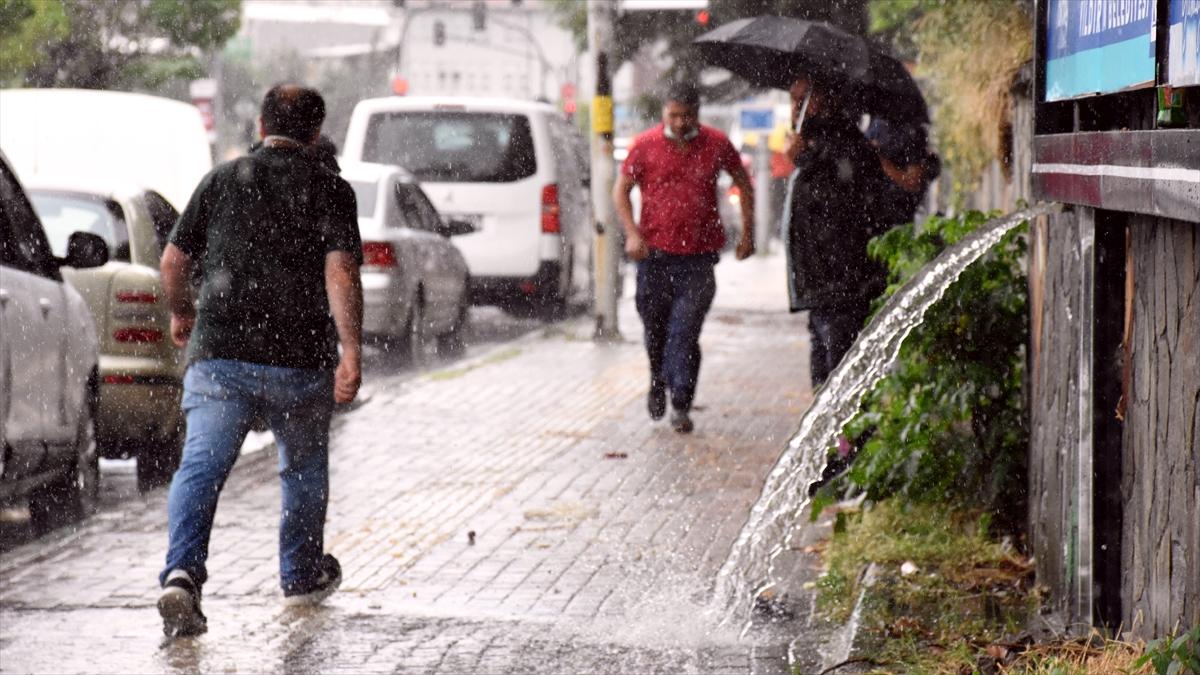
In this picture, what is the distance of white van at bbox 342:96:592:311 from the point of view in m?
19.1

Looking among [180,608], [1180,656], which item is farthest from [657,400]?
[1180,656]

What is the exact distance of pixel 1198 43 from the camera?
403cm

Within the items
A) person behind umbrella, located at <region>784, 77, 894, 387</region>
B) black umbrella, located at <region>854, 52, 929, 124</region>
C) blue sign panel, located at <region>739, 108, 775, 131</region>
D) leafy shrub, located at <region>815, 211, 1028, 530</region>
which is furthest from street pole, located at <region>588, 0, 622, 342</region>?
blue sign panel, located at <region>739, 108, 775, 131</region>

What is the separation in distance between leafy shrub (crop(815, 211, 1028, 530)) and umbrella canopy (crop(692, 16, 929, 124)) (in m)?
2.26

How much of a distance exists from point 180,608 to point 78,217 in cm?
441

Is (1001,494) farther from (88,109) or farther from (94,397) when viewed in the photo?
(88,109)

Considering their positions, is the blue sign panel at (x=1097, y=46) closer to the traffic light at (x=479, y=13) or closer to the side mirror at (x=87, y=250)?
the side mirror at (x=87, y=250)

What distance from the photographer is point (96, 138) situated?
13508mm

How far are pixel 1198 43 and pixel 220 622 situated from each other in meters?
3.92

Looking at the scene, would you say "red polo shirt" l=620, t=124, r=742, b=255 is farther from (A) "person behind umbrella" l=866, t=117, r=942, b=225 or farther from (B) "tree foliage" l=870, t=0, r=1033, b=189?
(A) "person behind umbrella" l=866, t=117, r=942, b=225

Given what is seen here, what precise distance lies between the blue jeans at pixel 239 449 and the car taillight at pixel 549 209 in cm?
1223

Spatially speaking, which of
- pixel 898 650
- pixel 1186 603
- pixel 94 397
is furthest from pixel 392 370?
pixel 1186 603

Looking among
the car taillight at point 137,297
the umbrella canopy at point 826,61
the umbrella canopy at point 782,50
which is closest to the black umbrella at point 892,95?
the umbrella canopy at point 826,61

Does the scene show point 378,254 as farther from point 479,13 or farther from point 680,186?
point 479,13
